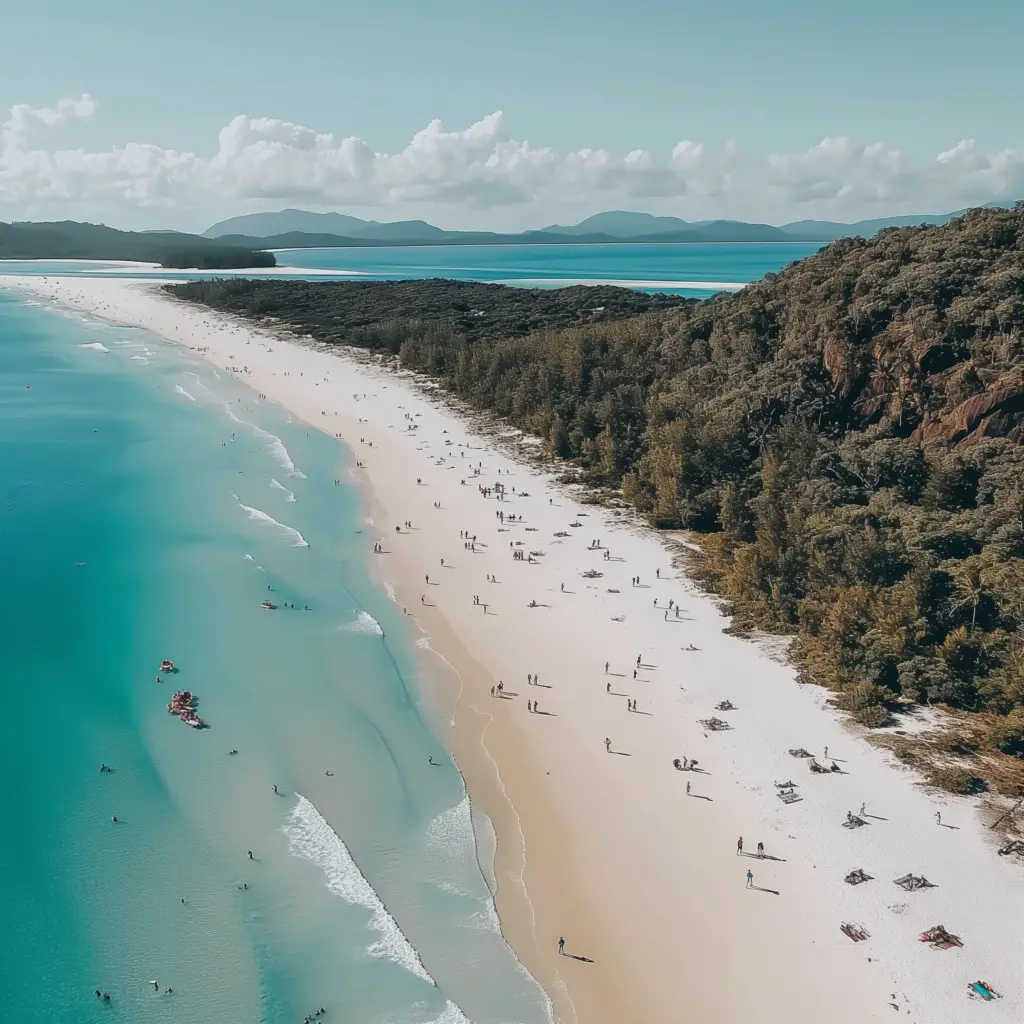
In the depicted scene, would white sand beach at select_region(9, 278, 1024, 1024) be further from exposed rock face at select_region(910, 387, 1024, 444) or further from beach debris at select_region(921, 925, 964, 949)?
exposed rock face at select_region(910, 387, 1024, 444)

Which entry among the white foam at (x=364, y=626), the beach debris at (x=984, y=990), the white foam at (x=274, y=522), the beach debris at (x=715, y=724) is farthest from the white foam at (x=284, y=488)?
the beach debris at (x=984, y=990)

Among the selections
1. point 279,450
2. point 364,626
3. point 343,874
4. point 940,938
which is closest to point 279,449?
point 279,450

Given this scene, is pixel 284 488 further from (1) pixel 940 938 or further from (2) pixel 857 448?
(1) pixel 940 938

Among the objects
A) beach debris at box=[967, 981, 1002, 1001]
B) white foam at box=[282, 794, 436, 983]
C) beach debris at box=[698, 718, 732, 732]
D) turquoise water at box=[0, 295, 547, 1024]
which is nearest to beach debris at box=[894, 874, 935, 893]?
beach debris at box=[967, 981, 1002, 1001]

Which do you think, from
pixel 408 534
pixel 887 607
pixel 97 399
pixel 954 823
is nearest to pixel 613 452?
pixel 408 534

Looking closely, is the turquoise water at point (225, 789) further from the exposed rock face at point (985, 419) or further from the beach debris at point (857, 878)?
the exposed rock face at point (985, 419)

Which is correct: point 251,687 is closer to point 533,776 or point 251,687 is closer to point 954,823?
point 533,776
